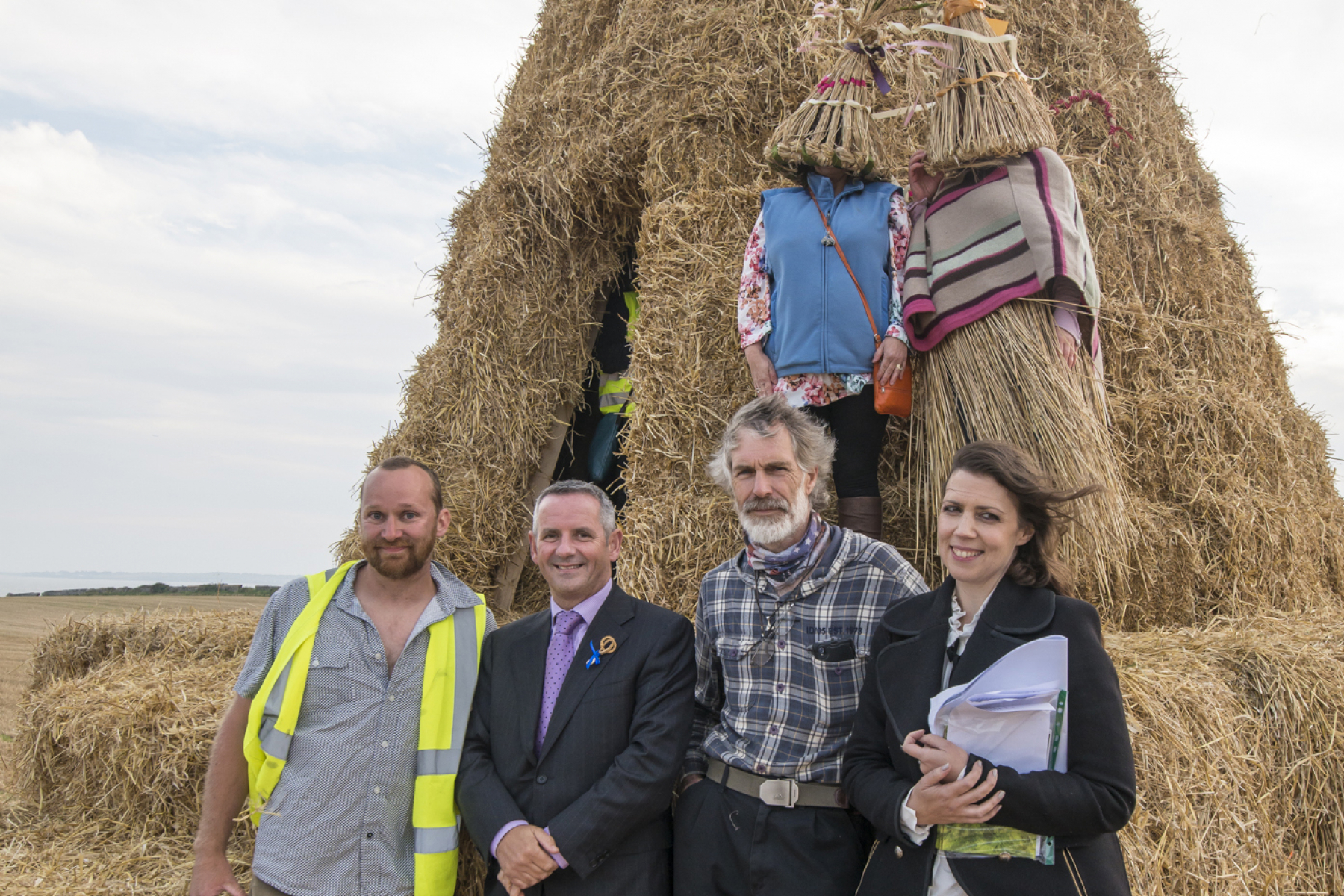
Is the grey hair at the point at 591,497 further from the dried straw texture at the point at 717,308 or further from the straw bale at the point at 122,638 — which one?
the straw bale at the point at 122,638

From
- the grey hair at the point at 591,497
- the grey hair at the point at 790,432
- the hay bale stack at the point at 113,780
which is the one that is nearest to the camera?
the grey hair at the point at 790,432

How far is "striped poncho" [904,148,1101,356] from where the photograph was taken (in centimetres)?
281

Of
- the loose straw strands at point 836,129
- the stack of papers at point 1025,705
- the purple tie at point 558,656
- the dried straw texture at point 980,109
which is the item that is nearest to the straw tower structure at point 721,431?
the loose straw strands at point 836,129

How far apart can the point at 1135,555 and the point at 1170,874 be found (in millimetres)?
1296

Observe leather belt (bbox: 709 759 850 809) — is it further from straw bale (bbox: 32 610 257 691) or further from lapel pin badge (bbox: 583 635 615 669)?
straw bale (bbox: 32 610 257 691)

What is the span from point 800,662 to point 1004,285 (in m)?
1.46

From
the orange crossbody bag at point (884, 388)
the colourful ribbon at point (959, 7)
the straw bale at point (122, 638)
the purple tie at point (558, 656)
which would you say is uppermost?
the colourful ribbon at point (959, 7)

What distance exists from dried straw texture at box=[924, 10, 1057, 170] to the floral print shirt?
0.23 meters

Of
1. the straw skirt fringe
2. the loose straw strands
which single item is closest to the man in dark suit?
the straw skirt fringe

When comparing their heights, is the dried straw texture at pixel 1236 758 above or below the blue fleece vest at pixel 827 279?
below

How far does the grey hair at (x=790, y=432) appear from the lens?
2.30m

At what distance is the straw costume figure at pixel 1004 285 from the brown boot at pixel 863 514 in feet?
0.70

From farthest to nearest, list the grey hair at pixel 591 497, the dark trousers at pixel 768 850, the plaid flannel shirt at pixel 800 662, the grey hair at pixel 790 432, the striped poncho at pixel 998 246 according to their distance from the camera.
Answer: the striped poncho at pixel 998 246 → the grey hair at pixel 591 497 → the grey hair at pixel 790 432 → the plaid flannel shirt at pixel 800 662 → the dark trousers at pixel 768 850

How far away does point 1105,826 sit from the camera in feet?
5.41
